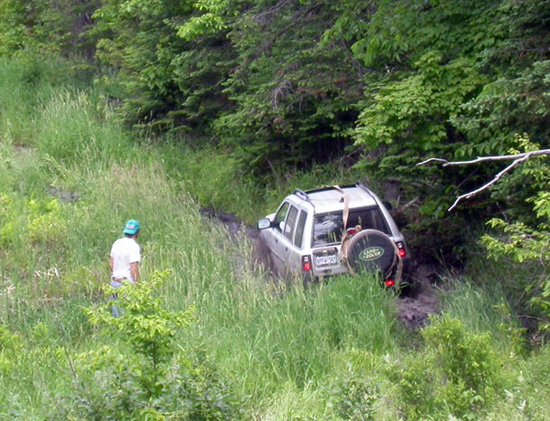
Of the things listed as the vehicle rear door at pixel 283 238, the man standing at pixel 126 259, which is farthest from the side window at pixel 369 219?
the man standing at pixel 126 259

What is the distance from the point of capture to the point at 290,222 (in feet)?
36.2

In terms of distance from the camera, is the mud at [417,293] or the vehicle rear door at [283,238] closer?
the mud at [417,293]

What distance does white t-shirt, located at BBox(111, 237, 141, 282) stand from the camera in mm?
9930

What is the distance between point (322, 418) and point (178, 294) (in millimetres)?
4247

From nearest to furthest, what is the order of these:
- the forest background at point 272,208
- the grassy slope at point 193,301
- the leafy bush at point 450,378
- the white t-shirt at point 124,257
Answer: the leafy bush at point 450,378 → the forest background at point 272,208 → the grassy slope at point 193,301 → the white t-shirt at point 124,257

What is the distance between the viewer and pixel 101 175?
624 inches

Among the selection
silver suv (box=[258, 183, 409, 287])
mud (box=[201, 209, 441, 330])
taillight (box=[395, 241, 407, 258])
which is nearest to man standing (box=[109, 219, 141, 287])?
mud (box=[201, 209, 441, 330])

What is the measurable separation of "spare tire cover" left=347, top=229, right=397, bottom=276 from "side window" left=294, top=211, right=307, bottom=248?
82 cm

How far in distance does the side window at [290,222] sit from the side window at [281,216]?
208mm

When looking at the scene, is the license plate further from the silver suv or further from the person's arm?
the person's arm

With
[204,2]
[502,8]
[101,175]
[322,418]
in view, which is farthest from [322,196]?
[204,2]

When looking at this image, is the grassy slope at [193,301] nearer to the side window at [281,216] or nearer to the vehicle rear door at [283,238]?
the vehicle rear door at [283,238]

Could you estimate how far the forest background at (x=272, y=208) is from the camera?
603 centimetres

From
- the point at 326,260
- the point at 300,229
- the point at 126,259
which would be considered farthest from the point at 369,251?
the point at 126,259
